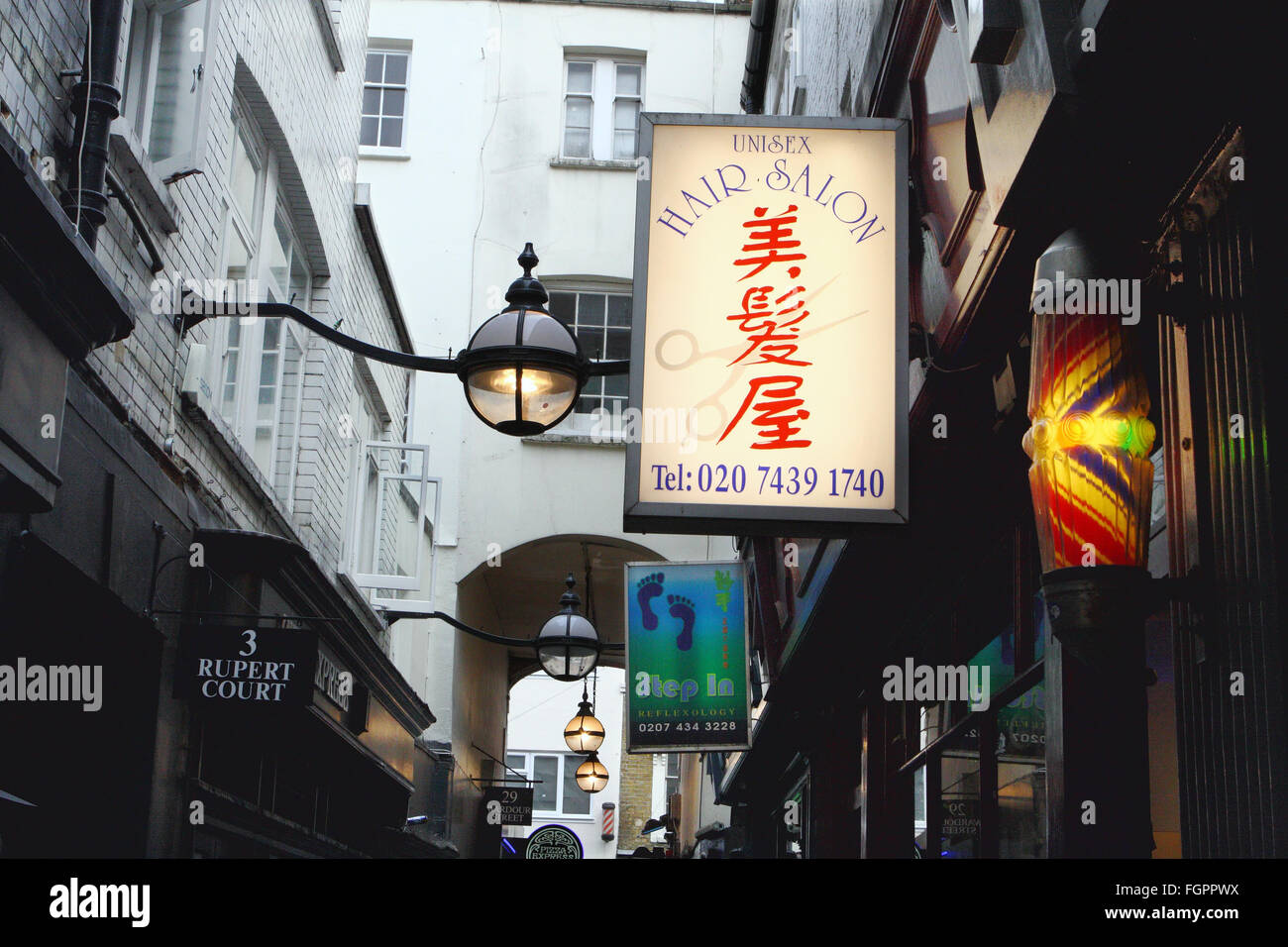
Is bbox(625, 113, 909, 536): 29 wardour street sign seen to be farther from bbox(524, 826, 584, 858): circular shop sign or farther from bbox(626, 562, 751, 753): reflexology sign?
bbox(524, 826, 584, 858): circular shop sign

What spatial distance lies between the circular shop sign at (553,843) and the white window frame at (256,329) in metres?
12.4

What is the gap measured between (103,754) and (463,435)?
12701mm

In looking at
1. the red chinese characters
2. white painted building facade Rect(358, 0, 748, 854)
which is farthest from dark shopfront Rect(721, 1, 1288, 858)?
white painted building facade Rect(358, 0, 748, 854)

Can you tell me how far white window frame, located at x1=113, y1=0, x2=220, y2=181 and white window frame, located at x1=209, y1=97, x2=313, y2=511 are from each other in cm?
114

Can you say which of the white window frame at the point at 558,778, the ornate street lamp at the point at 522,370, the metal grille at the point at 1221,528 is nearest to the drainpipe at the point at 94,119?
the ornate street lamp at the point at 522,370

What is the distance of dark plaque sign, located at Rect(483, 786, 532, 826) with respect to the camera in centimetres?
2277

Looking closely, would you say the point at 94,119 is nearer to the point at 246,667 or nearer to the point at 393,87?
the point at 246,667

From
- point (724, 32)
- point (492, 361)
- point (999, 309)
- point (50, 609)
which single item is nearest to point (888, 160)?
point (999, 309)

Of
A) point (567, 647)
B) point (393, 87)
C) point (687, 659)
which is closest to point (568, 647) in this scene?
point (567, 647)

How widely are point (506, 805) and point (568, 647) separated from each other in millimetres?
11291

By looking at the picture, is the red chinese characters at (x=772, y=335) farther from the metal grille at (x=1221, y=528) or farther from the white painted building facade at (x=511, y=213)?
the white painted building facade at (x=511, y=213)

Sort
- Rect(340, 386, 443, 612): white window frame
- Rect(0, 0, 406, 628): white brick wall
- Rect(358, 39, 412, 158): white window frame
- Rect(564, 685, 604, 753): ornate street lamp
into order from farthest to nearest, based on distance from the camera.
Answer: Rect(358, 39, 412, 158): white window frame
Rect(564, 685, 604, 753): ornate street lamp
Rect(340, 386, 443, 612): white window frame
Rect(0, 0, 406, 628): white brick wall

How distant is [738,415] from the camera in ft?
18.5
